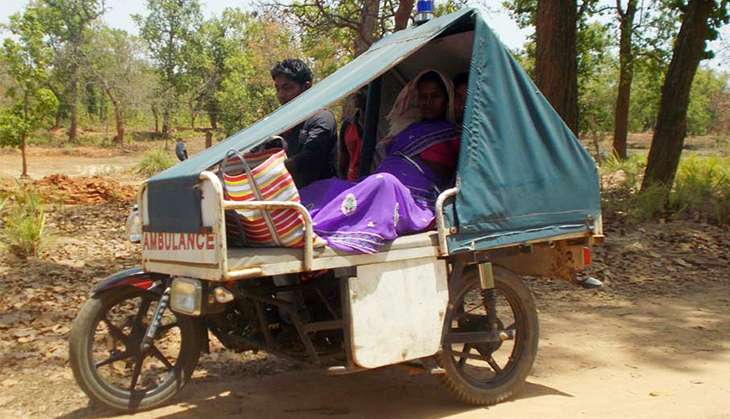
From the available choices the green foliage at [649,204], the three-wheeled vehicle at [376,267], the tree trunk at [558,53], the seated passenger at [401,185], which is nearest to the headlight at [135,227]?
the three-wheeled vehicle at [376,267]

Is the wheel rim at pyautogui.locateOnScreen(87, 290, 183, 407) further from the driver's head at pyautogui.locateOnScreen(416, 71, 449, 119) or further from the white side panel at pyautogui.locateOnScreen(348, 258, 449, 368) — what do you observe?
the driver's head at pyautogui.locateOnScreen(416, 71, 449, 119)

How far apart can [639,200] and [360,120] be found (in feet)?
21.5

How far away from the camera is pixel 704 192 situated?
10.7m

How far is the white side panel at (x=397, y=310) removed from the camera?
11.0 ft

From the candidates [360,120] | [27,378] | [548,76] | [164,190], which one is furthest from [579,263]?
[548,76]

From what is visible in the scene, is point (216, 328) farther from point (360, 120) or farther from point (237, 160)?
point (360, 120)

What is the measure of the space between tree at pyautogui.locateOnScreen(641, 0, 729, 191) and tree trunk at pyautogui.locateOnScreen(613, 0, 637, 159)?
6731 millimetres

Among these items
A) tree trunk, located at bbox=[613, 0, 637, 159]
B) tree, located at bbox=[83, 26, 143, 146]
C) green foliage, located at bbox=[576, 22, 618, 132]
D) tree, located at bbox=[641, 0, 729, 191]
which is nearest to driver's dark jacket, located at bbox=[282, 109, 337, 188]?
tree, located at bbox=[641, 0, 729, 191]

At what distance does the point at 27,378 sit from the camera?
4.36 metres

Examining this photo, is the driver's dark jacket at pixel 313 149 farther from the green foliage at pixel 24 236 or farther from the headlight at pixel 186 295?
the green foliage at pixel 24 236

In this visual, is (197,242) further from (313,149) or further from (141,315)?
(313,149)

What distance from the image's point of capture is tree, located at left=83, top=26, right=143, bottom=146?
36.4 meters

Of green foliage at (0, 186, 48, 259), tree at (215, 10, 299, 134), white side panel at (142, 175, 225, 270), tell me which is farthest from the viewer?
tree at (215, 10, 299, 134)

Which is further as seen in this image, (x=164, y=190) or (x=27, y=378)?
(x=27, y=378)
